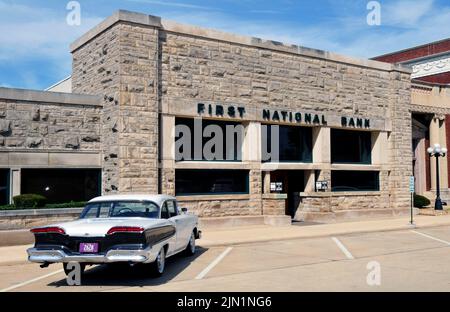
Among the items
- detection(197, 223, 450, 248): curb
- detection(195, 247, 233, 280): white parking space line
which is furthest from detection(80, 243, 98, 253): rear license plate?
detection(197, 223, 450, 248): curb

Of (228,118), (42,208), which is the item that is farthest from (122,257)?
(228,118)

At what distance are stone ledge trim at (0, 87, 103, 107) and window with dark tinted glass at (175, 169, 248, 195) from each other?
3.95 m

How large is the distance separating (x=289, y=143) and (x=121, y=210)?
1317 centimetres

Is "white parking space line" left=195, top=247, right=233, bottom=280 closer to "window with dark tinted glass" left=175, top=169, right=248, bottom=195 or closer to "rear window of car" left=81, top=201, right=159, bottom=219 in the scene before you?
"rear window of car" left=81, top=201, right=159, bottom=219

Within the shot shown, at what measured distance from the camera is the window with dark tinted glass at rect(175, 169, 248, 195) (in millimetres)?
19531

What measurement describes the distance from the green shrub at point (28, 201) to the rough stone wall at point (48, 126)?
5.95 feet

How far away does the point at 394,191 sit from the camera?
1013 inches

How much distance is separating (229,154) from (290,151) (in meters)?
3.37

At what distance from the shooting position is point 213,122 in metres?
20.4

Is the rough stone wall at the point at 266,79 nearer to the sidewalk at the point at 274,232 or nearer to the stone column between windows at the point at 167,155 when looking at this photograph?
the stone column between windows at the point at 167,155

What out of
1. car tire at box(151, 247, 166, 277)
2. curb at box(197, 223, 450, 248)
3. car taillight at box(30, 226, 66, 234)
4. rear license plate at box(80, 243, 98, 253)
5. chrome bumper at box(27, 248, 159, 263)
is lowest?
curb at box(197, 223, 450, 248)

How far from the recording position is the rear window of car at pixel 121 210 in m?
10.6

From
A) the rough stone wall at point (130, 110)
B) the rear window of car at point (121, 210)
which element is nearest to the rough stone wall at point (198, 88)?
the rough stone wall at point (130, 110)

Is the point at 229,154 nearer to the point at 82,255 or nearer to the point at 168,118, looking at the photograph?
the point at 168,118
